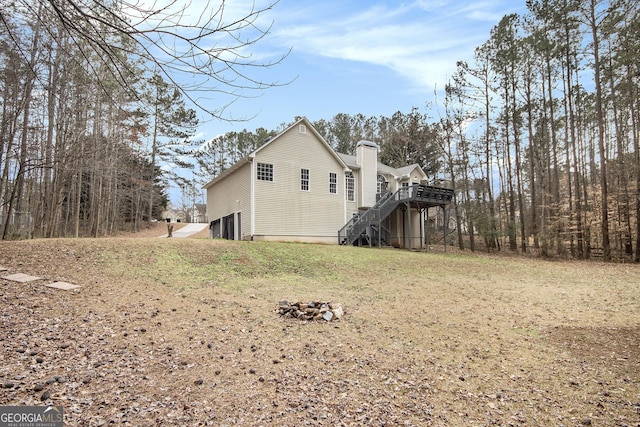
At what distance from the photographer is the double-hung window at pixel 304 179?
1950cm

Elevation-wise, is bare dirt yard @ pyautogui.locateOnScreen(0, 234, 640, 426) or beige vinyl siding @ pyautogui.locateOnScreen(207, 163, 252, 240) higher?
beige vinyl siding @ pyautogui.locateOnScreen(207, 163, 252, 240)

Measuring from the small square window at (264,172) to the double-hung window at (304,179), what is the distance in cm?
196

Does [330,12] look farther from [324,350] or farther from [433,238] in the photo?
[433,238]

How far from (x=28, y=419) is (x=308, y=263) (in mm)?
10146

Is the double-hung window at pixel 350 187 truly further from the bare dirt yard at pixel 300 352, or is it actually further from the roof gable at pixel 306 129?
the bare dirt yard at pixel 300 352

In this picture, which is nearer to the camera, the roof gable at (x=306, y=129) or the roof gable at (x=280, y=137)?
the roof gable at (x=280, y=137)

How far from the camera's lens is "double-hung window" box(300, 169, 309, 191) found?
64.0ft

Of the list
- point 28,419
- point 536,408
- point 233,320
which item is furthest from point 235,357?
point 536,408

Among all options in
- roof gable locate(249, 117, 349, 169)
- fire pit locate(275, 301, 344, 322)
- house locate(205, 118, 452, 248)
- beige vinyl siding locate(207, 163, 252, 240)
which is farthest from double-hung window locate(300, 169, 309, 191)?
fire pit locate(275, 301, 344, 322)

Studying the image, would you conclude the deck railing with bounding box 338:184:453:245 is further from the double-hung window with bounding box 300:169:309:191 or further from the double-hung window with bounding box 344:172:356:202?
the double-hung window with bounding box 300:169:309:191

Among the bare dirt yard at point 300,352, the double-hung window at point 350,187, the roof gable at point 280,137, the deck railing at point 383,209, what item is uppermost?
the roof gable at point 280,137

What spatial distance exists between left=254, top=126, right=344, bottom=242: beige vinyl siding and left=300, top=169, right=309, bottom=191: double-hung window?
0.20m

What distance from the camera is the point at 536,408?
11.1 feet

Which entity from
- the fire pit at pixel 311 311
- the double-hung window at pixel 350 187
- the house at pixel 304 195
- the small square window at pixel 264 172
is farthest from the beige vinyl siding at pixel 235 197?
the fire pit at pixel 311 311
